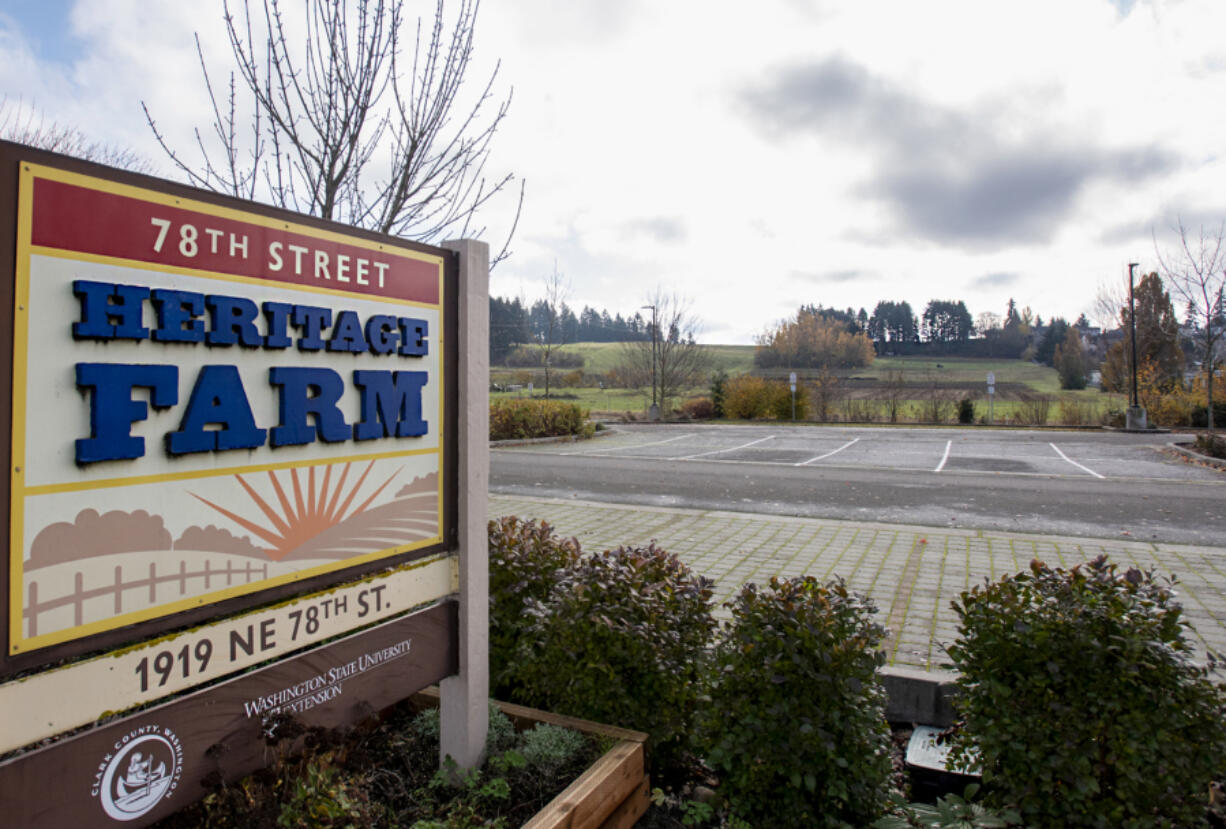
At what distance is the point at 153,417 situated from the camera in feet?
6.06

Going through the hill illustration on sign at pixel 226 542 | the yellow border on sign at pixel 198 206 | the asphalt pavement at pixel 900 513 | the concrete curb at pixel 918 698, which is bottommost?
the asphalt pavement at pixel 900 513

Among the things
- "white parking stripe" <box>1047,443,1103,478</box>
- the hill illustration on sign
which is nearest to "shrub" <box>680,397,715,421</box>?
"white parking stripe" <box>1047,443,1103,478</box>

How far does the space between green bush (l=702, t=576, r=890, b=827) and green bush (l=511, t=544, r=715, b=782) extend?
252mm

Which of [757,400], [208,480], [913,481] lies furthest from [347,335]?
[757,400]

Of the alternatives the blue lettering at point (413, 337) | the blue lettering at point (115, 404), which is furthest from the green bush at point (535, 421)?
the blue lettering at point (115, 404)

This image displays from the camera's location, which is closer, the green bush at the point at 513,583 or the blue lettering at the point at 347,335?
the blue lettering at the point at 347,335

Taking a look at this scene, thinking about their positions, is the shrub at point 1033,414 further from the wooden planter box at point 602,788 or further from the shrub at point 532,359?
the wooden planter box at point 602,788

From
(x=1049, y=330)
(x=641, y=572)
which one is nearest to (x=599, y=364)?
(x=1049, y=330)

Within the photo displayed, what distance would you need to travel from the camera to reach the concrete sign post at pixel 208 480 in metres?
1.64

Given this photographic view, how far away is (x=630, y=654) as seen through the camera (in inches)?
110

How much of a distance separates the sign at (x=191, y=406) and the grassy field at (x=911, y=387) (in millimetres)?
34787

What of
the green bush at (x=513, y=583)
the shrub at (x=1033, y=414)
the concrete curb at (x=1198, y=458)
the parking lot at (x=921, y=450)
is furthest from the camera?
the shrub at (x=1033, y=414)

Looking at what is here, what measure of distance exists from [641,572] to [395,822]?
4.33 feet

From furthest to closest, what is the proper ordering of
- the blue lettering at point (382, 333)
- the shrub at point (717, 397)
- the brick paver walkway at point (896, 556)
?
the shrub at point (717, 397) < the brick paver walkway at point (896, 556) < the blue lettering at point (382, 333)
